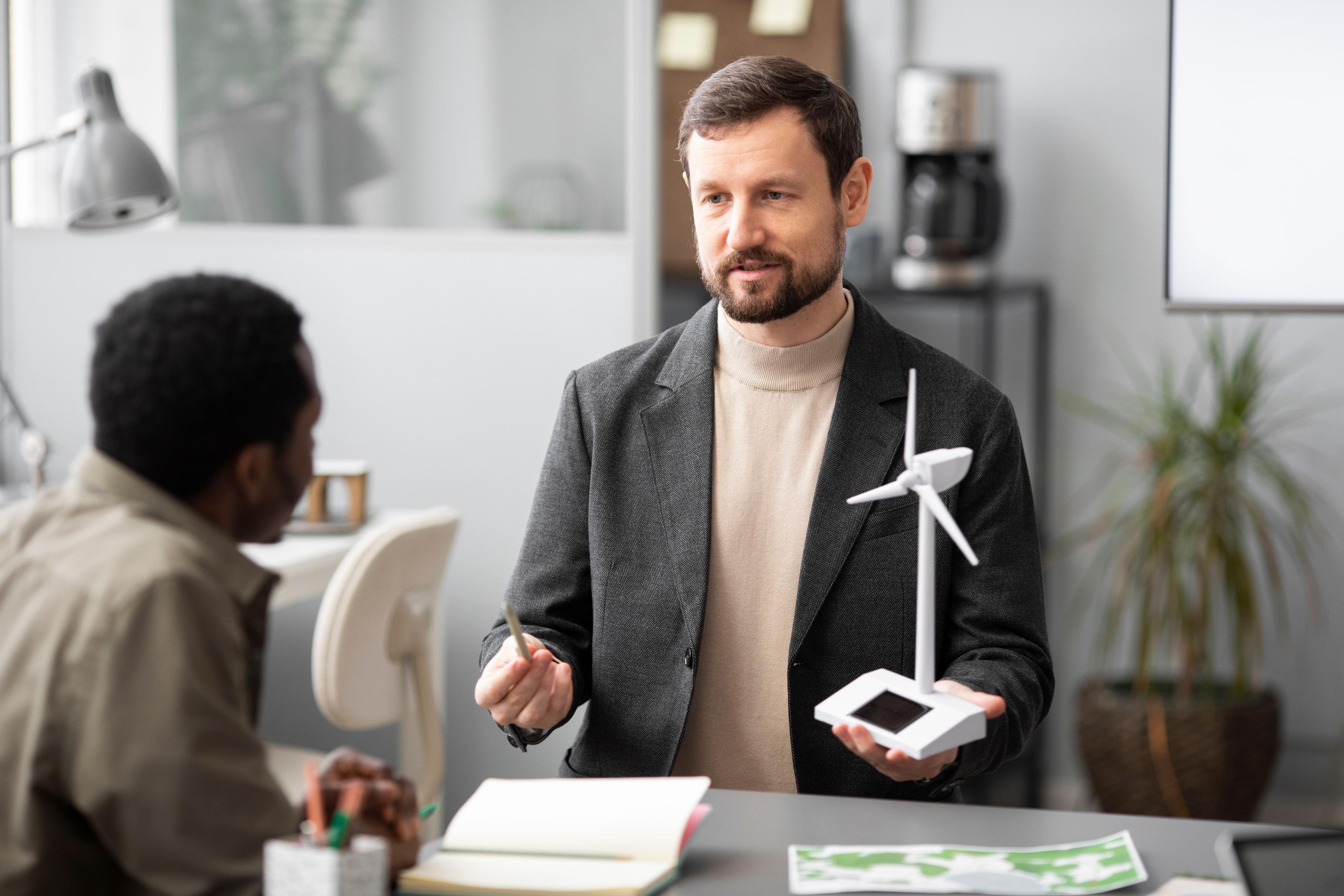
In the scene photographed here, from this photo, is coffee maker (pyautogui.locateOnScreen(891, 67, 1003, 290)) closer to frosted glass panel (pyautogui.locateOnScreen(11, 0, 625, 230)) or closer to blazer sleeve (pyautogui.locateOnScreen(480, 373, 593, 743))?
frosted glass panel (pyautogui.locateOnScreen(11, 0, 625, 230))

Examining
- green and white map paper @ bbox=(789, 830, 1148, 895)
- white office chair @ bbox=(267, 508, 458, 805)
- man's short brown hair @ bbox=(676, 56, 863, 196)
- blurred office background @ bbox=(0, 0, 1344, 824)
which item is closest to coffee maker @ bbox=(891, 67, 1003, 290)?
blurred office background @ bbox=(0, 0, 1344, 824)

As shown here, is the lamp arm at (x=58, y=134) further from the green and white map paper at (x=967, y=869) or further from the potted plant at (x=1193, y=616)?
the potted plant at (x=1193, y=616)

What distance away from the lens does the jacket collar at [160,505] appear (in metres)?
0.87

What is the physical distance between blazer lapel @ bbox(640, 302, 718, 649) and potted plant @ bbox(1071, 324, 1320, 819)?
1.83 meters

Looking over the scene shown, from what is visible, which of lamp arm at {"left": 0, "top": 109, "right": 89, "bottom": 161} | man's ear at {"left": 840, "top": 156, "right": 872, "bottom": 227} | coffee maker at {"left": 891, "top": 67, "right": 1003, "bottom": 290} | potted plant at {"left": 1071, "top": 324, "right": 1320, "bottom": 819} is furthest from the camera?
coffee maker at {"left": 891, "top": 67, "right": 1003, "bottom": 290}

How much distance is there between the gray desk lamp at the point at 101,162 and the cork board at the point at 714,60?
1.30 meters

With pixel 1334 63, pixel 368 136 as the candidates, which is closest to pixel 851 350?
pixel 1334 63

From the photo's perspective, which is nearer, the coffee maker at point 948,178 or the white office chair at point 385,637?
the white office chair at point 385,637

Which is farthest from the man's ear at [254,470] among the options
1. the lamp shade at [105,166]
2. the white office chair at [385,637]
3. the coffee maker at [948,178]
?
the coffee maker at [948,178]

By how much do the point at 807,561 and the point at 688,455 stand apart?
184 mm

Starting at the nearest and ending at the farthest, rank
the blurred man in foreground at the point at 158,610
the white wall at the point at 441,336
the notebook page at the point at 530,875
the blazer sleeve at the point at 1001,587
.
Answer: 1. the blurred man in foreground at the point at 158,610
2. the notebook page at the point at 530,875
3. the blazer sleeve at the point at 1001,587
4. the white wall at the point at 441,336

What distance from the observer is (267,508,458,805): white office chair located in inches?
85.3

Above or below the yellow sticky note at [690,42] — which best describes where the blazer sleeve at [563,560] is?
below

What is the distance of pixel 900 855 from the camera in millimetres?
1091
